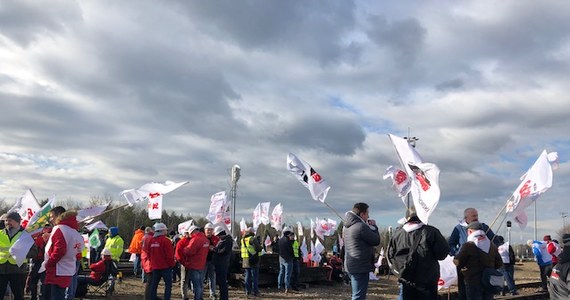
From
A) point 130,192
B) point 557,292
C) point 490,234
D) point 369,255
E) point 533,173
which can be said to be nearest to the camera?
point 557,292

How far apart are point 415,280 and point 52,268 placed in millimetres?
4812

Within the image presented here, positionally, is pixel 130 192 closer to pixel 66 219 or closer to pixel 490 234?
pixel 66 219

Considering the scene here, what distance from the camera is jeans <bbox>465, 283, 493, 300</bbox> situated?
773 centimetres

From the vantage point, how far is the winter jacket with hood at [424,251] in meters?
6.81

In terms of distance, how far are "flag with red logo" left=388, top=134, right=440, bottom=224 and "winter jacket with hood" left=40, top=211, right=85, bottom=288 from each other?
5055 millimetres

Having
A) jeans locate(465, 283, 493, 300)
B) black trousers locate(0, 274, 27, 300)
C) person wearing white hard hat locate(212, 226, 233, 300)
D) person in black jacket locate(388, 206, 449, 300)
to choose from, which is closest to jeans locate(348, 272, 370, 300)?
person in black jacket locate(388, 206, 449, 300)

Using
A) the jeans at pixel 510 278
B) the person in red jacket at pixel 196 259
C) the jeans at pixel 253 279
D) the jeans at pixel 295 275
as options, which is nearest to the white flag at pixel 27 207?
the person in red jacket at pixel 196 259

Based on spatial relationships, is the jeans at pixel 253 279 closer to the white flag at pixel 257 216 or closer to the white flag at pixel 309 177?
the white flag at pixel 309 177

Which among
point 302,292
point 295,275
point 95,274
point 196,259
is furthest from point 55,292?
point 295,275

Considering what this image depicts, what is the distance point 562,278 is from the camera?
6414 millimetres

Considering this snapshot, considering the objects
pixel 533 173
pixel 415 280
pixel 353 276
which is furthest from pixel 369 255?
pixel 533 173

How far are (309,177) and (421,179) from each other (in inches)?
236

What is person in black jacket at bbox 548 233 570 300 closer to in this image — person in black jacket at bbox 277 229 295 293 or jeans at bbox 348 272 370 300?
jeans at bbox 348 272 370 300

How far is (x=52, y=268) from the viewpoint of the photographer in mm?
7281
